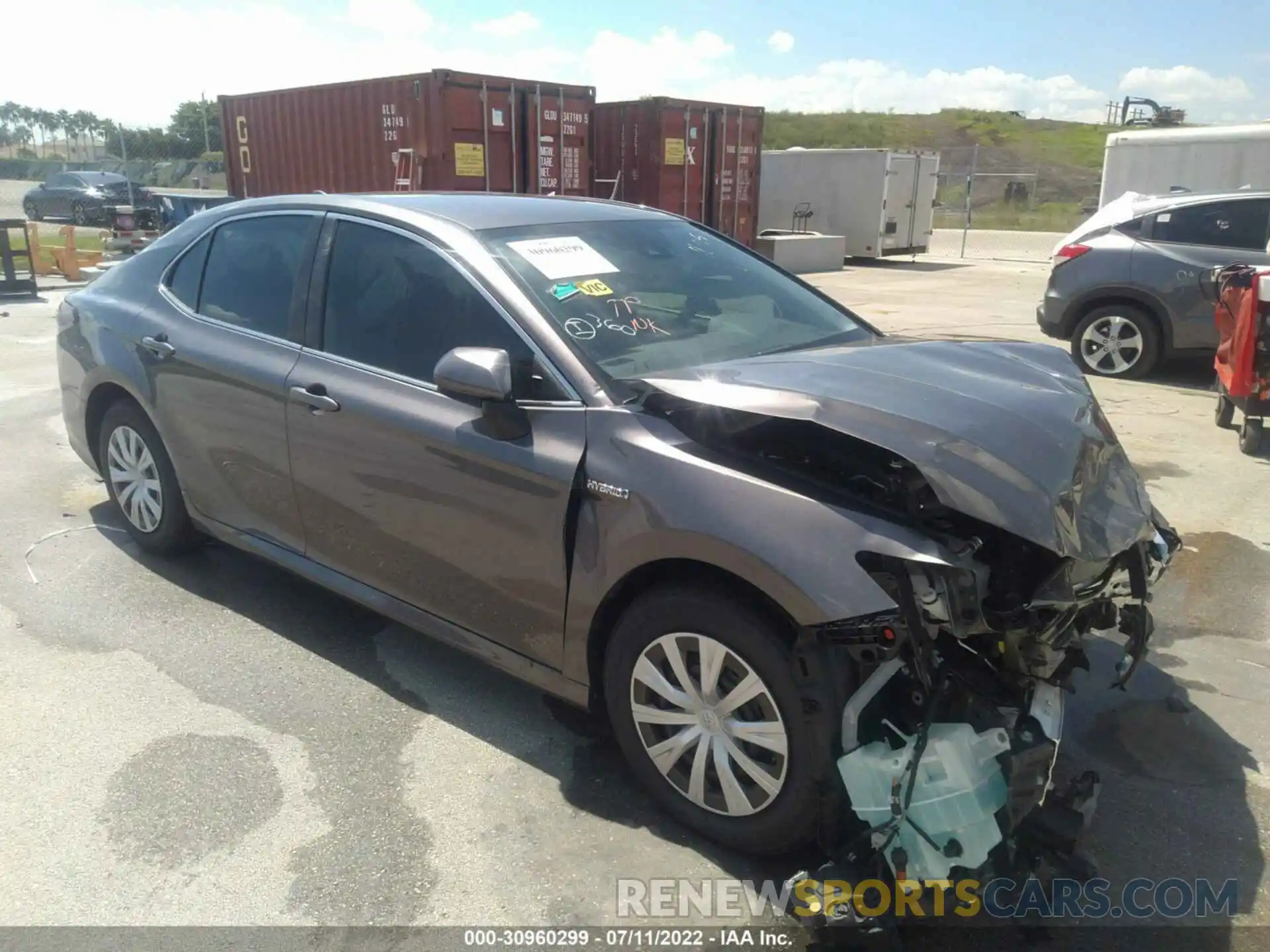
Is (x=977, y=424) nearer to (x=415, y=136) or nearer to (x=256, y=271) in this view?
(x=256, y=271)

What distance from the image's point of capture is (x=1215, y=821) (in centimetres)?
296

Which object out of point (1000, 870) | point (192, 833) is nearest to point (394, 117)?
point (192, 833)

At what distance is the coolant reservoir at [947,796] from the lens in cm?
233

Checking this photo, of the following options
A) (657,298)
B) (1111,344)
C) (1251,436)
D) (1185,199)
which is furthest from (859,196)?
(657,298)

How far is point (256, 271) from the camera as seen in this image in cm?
408

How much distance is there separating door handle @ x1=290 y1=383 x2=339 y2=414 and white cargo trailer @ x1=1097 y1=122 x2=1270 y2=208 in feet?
48.1

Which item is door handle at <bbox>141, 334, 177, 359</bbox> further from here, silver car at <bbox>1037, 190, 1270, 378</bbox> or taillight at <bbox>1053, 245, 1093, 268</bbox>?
taillight at <bbox>1053, 245, 1093, 268</bbox>

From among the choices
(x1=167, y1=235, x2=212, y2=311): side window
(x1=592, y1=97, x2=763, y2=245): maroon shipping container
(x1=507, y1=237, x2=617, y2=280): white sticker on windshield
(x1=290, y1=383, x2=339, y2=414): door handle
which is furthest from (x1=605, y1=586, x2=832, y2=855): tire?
(x1=592, y1=97, x2=763, y2=245): maroon shipping container

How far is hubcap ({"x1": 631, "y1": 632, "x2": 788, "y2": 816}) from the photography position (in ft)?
8.54

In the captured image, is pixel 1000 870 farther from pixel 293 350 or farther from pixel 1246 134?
pixel 1246 134

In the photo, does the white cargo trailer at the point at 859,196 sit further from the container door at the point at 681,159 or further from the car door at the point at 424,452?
the car door at the point at 424,452

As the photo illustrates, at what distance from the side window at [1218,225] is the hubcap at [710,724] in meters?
8.00

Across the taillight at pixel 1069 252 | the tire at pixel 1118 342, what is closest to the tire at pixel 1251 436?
the tire at pixel 1118 342

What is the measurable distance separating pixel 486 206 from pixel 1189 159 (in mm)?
15738
